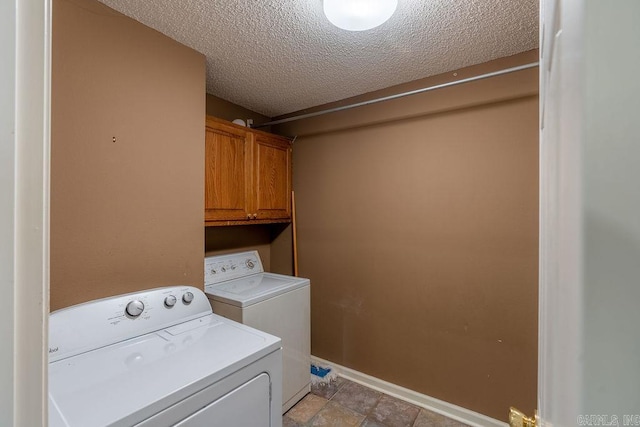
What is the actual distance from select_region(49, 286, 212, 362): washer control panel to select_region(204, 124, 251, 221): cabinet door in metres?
0.62

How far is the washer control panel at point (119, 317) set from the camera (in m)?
1.24

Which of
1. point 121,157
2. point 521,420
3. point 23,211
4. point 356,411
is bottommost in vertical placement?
point 356,411

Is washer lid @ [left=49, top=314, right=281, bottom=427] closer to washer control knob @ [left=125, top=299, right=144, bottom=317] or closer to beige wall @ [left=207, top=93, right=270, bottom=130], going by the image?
washer control knob @ [left=125, top=299, right=144, bottom=317]

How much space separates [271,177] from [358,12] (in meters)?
1.59

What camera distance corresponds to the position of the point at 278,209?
275 cm

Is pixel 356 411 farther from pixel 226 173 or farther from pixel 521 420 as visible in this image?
pixel 226 173

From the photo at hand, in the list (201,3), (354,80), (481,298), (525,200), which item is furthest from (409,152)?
(201,3)

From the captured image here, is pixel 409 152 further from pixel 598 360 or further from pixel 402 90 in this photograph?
pixel 598 360

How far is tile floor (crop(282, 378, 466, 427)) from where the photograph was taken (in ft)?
6.50

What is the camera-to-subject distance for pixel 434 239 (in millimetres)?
2152

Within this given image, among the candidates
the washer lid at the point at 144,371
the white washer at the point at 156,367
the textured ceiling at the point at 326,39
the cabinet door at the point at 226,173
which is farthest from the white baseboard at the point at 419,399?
the textured ceiling at the point at 326,39

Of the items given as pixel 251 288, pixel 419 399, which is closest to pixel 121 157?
pixel 251 288

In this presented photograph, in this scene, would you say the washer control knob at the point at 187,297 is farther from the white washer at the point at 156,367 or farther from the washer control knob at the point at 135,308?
the washer control knob at the point at 135,308

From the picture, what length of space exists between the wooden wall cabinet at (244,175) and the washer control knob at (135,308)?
2.32 feet
